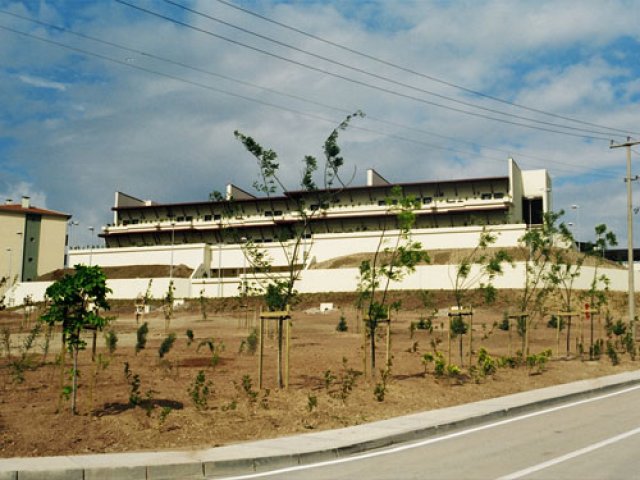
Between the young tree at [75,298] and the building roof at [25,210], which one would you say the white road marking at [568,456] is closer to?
the young tree at [75,298]

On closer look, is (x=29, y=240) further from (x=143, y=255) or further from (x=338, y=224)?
(x=338, y=224)

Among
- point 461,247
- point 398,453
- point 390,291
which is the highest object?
point 461,247

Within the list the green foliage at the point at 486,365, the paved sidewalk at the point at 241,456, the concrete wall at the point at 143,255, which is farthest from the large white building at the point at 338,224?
the paved sidewalk at the point at 241,456

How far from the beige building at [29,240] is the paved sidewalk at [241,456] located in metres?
86.1

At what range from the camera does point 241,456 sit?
31.0ft

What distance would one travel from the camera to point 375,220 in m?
85.4

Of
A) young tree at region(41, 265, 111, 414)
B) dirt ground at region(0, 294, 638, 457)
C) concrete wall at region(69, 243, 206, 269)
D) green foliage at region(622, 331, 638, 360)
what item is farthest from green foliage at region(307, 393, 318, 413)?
concrete wall at region(69, 243, 206, 269)

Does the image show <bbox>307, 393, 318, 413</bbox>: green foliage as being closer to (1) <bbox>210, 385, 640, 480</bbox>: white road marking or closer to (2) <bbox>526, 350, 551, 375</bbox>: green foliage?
(1) <bbox>210, 385, 640, 480</bbox>: white road marking

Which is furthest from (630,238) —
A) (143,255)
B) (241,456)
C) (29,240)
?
(29,240)

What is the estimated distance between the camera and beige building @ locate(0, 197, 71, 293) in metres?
90.9

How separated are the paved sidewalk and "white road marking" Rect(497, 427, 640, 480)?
2724 mm

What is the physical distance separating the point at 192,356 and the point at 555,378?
11567 mm

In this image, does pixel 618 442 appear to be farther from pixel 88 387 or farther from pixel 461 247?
pixel 461 247

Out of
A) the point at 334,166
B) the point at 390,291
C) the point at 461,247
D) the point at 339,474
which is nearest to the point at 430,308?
the point at 390,291
